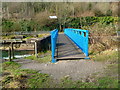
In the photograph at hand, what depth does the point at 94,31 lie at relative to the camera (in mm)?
9750

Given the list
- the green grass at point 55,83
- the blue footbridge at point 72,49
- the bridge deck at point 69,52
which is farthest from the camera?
the bridge deck at point 69,52

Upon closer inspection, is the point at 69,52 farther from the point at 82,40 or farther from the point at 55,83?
the point at 55,83

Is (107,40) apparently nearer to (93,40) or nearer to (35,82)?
(93,40)

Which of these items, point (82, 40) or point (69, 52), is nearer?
point (82, 40)

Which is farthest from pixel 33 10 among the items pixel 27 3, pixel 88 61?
pixel 88 61

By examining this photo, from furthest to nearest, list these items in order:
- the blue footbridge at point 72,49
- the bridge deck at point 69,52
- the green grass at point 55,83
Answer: the bridge deck at point 69,52, the blue footbridge at point 72,49, the green grass at point 55,83

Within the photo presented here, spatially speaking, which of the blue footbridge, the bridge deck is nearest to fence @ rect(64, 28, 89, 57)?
the blue footbridge

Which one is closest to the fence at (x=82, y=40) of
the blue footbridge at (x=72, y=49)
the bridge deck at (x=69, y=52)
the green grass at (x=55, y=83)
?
the blue footbridge at (x=72, y=49)

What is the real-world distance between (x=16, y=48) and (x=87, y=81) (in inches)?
603

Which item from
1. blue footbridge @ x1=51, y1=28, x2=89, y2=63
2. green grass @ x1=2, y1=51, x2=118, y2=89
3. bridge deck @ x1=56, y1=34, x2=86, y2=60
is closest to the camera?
green grass @ x1=2, y1=51, x2=118, y2=89

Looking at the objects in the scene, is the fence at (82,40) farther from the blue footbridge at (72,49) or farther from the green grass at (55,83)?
the green grass at (55,83)

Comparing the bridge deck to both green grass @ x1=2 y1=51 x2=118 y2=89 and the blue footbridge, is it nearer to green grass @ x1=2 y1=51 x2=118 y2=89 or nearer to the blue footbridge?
the blue footbridge

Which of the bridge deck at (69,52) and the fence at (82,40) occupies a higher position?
the fence at (82,40)

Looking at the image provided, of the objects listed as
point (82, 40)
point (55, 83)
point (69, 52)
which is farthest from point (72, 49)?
point (55, 83)
